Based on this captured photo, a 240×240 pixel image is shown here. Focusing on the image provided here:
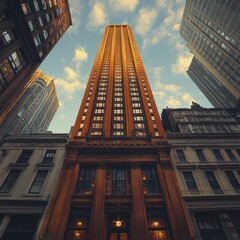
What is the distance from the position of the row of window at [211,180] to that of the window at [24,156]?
80.9ft

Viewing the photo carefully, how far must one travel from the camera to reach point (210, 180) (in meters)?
25.4

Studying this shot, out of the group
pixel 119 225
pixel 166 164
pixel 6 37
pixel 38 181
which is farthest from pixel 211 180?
pixel 6 37

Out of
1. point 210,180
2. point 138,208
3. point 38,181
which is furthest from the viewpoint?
point 210,180

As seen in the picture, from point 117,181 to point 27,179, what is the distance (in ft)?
41.8

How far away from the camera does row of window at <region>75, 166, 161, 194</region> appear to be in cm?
2445

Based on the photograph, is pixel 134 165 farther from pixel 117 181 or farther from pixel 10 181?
pixel 10 181

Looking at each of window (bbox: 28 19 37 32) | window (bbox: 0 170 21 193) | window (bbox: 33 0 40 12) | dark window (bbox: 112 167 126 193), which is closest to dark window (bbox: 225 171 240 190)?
dark window (bbox: 112 167 126 193)

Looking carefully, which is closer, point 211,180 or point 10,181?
point 10,181

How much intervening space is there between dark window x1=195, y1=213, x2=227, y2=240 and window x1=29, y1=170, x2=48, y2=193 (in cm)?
2089

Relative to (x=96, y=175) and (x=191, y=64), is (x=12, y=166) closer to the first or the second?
(x=96, y=175)

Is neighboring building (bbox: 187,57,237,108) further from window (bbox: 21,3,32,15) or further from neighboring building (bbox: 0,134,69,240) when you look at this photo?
window (bbox: 21,3,32,15)

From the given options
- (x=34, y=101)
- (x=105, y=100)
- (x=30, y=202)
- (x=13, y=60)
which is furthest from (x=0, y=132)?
(x=30, y=202)

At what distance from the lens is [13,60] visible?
2895cm

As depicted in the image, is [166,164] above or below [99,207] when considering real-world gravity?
above
